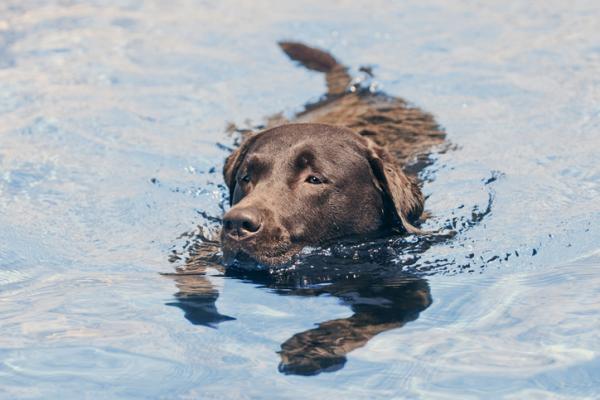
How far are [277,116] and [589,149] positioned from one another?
99.5 inches

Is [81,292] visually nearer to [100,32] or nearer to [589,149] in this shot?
[589,149]

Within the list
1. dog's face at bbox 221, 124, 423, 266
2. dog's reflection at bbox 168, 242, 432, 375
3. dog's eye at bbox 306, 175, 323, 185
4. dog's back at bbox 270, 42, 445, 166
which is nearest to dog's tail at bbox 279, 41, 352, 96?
dog's back at bbox 270, 42, 445, 166

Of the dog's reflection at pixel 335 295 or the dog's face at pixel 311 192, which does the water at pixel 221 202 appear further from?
the dog's face at pixel 311 192

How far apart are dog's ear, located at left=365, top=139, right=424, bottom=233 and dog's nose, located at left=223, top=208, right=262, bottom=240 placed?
1.03 metres

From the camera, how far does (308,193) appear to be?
17.6 ft

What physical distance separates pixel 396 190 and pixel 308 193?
1.83 ft

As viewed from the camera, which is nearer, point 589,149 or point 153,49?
point 589,149

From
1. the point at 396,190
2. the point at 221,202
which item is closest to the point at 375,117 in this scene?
the point at 221,202

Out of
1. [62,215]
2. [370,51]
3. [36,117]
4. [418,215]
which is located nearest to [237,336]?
[418,215]

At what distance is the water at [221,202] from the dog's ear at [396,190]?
0.24 meters

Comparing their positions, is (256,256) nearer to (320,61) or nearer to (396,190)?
(396,190)

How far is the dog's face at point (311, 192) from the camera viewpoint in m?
5.00

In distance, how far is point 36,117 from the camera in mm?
7980

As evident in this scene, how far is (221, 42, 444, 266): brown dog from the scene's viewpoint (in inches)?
195
